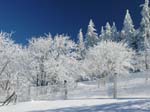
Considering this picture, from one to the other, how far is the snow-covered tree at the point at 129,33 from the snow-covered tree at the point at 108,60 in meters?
4.19

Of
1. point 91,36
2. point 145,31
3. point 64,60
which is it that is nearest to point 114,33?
point 91,36

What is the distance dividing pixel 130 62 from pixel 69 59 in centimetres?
1623

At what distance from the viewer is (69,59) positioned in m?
45.9

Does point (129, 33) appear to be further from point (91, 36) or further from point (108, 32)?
point (91, 36)

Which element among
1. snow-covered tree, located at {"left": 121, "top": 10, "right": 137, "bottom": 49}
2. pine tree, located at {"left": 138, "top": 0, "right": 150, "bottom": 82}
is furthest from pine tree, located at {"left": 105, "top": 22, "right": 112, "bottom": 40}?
pine tree, located at {"left": 138, "top": 0, "right": 150, "bottom": 82}

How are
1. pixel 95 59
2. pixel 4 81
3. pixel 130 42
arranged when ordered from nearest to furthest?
pixel 4 81, pixel 95 59, pixel 130 42

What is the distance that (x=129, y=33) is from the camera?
6438cm

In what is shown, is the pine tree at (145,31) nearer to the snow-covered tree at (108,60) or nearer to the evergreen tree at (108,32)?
the snow-covered tree at (108,60)

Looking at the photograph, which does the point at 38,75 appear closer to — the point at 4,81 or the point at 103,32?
the point at 4,81

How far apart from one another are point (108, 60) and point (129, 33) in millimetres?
11738

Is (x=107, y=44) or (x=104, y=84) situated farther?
(x=107, y=44)

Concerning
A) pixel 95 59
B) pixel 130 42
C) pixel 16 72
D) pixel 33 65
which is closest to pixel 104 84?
pixel 16 72

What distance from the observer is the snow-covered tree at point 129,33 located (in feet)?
208

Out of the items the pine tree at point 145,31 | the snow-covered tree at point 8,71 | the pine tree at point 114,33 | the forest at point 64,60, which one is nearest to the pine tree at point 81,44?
the forest at point 64,60
